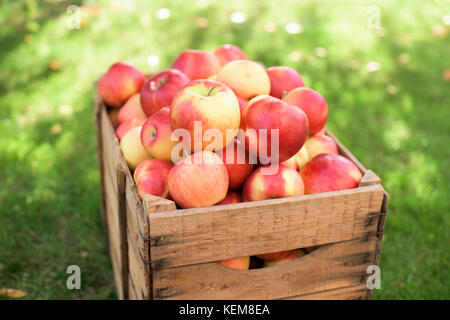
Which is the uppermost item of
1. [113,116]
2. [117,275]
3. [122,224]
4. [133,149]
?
[133,149]

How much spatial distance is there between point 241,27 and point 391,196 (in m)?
2.48

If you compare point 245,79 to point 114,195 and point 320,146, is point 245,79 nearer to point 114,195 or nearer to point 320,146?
point 320,146

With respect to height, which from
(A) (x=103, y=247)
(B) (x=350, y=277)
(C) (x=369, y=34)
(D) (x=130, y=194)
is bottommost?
(A) (x=103, y=247)

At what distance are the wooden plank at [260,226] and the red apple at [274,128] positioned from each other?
17 cm

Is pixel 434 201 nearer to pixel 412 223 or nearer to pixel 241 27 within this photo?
pixel 412 223

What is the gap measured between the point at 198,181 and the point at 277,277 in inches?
16.4

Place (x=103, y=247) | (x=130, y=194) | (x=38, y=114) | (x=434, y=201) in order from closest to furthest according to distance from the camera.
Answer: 1. (x=130, y=194)
2. (x=103, y=247)
3. (x=434, y=201)
4. (x=38, y=114)

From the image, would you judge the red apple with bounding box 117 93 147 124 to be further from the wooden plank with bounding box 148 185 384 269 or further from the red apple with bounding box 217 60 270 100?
the wooden plank with bounding box 148 185 384 269

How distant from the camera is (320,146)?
5.83 ft

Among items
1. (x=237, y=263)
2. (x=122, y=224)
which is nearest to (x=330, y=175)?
(x=237, y=263)

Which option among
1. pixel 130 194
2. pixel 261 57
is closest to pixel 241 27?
pixel 261 57

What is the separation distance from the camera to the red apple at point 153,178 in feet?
5.01

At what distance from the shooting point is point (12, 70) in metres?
4.07
